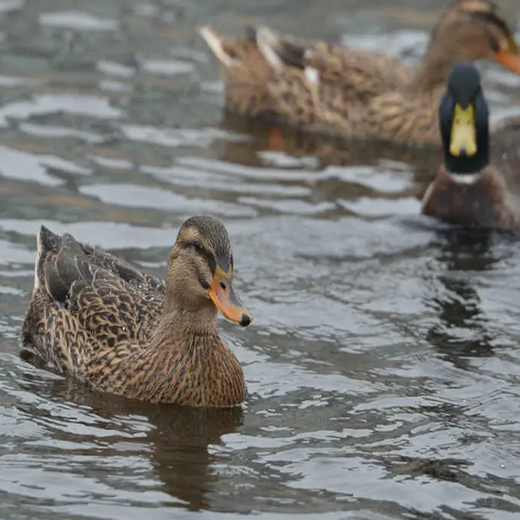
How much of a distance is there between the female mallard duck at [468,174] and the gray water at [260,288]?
26 cm

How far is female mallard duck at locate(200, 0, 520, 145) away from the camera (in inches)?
607

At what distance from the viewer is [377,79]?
51.0 ft

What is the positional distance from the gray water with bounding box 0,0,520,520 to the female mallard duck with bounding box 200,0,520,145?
45 centimetres

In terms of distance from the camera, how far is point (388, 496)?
768cm

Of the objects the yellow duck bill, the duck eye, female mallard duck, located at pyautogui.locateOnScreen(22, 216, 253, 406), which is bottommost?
female mallard duck, located at pyautogui.locateOnScreen(22, 216, 253, 406)

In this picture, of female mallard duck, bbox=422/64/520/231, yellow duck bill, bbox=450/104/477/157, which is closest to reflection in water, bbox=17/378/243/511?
female mallard duck, bbox=422/64/520/231

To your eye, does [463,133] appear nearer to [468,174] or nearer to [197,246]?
[468,174]

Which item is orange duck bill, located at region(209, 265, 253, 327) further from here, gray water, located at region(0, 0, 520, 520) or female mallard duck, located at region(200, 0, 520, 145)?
female mallard duck, located at region(200, 0, 520, 145)

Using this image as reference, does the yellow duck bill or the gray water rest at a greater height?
the yellow duck bill

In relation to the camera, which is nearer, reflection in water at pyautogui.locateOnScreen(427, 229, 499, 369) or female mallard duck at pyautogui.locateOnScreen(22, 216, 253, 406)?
female mallard duck at pyautogui.locateOnScreen(22, 216, 253, 406)

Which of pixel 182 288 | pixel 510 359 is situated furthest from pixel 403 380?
pixel 182 288

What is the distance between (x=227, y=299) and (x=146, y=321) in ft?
3.32

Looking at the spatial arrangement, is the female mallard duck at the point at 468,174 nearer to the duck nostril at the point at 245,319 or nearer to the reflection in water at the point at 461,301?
the reflection in water at the point at 461,301

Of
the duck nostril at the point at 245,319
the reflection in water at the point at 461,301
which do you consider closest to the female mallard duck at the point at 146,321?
the duck nostril at the point at 245,319
